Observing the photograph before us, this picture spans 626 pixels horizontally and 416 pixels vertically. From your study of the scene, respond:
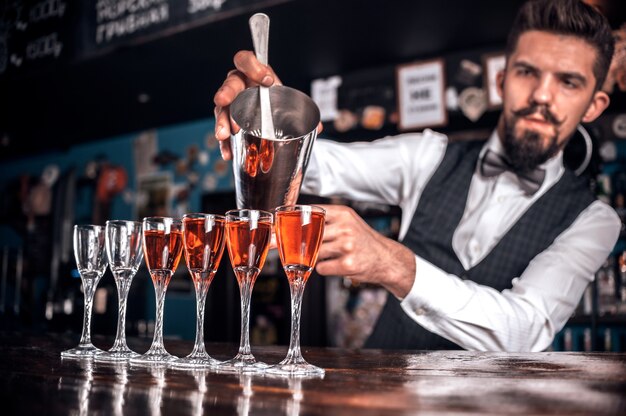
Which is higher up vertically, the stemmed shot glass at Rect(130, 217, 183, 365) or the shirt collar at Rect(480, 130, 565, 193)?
the shirt collar at Rect(480, 130, 565, 193)

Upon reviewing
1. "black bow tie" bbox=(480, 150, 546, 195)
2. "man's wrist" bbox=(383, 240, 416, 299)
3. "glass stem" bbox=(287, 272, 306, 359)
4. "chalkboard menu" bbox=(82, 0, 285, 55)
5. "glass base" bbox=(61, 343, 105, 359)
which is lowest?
"glass base" bbox=(61, 343, 105, 359)

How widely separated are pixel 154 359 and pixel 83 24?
116 inches

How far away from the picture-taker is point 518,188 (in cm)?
204

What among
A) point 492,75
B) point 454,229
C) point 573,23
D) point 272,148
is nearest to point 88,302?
point 272,148

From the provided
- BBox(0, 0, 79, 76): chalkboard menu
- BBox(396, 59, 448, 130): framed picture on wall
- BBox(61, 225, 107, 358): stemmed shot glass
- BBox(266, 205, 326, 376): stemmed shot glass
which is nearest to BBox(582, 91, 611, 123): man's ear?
BBox(266, 205, 326, 376): stemmed shot glass

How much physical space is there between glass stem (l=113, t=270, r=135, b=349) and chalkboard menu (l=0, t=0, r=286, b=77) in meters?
2.14

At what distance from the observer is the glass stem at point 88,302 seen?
1181mm

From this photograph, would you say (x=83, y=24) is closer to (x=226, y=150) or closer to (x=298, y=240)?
(x=226, y=150)

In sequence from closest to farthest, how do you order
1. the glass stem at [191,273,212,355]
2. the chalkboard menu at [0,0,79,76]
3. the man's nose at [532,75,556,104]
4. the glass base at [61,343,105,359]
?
the glass stem at [191,273,212,355], the glass base at [61,343,105,359], the man's nose at [532,75,556,104], the chalkboard menu at [0,0,79,76]

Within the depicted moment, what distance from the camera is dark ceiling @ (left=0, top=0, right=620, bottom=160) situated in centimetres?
329

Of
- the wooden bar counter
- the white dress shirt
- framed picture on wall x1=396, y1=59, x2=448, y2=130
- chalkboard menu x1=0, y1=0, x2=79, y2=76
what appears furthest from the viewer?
framed picture on wall x1=396, y1=59, x2=448, y2=130

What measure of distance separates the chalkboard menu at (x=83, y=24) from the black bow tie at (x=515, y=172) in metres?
1.44

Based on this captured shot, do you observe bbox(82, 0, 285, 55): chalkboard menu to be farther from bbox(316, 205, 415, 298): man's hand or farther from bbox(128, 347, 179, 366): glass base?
bbox(128, 347, 179, 366): glass base

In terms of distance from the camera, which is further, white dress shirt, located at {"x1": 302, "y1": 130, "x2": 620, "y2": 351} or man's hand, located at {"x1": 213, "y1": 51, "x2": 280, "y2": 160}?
white dress shirt, located at {"x1": 302, "y1": 130, "x2": 620, "y2": 351}
